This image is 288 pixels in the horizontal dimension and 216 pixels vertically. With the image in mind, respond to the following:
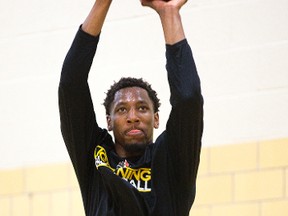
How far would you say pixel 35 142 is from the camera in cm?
420

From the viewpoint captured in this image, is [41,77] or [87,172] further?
[41,77]

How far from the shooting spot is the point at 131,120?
262 cm

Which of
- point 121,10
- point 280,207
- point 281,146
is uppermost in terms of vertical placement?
point 121,10

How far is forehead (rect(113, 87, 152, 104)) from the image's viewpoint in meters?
2.68

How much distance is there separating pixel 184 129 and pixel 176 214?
9.5 inches

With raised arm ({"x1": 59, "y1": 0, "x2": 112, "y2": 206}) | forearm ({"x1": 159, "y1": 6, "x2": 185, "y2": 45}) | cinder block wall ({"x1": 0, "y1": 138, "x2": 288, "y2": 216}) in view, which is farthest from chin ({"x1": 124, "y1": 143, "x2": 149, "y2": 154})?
cinder block wall ({"x1": 0, "y1": 138, "x2": 288, "y2": 216})

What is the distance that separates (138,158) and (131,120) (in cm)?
11

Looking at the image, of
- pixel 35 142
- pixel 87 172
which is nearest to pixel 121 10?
pixel 35 142

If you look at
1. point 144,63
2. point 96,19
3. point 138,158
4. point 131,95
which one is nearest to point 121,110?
point 131,95

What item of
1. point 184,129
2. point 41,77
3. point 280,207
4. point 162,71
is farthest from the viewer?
point 41,77

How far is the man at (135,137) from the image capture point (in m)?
2.49

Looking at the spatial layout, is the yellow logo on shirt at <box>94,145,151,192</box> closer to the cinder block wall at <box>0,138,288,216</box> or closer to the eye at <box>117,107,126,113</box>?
the eye at <box>117,107,126,113</box>

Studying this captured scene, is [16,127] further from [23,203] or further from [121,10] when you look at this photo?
[121,10]

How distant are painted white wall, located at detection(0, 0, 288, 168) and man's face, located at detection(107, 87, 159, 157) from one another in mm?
1150
